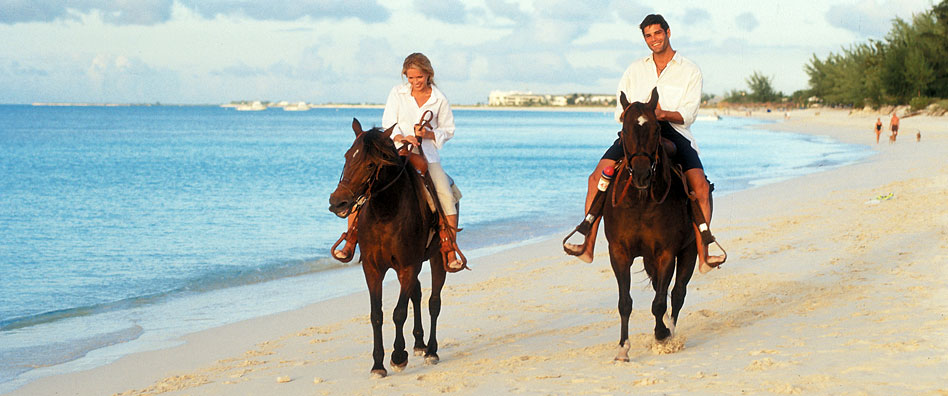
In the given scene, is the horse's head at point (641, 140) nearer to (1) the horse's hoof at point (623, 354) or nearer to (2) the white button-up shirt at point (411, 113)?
(1) the horse's hoof at point (623, 354)

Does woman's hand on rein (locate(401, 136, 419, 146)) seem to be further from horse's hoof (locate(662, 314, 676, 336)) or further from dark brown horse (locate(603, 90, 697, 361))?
horse's hoof (locate(662, 314, 676, 336))

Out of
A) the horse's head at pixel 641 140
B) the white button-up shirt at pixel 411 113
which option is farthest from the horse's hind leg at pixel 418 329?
the horse's head at pixel 641 140

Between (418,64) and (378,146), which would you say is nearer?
(378,146)

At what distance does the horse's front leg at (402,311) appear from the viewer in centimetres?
612

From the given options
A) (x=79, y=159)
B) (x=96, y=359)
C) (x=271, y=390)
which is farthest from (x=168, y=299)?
(x=79, y=159)

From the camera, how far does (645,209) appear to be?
19.9ft

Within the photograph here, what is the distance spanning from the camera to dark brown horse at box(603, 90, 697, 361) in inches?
228

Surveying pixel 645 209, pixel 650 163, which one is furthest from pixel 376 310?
pixel 650 163

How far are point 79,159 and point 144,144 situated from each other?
19.7 m

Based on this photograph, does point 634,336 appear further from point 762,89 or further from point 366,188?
point 762,89

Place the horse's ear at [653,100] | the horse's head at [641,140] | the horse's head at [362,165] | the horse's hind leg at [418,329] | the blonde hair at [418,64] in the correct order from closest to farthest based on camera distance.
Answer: the horse's head at [362,165] → the horse's head at [641,140] → the horse's ear at [653,100] → the blonde hair at [418,64] → the horse's hind leg at [418,329]

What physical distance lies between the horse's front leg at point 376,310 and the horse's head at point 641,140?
1879 mm

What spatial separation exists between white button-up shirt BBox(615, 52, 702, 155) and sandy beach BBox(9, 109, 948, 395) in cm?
174

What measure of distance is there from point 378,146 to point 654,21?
2.34 meters
